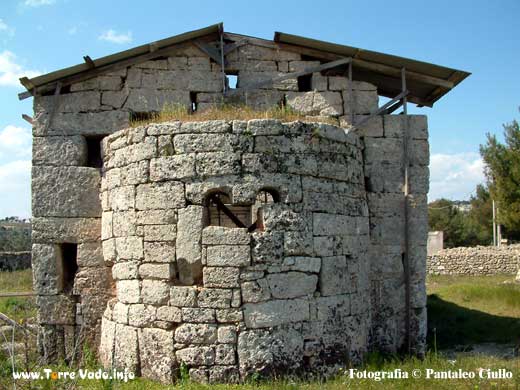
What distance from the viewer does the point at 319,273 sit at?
5.70 meters

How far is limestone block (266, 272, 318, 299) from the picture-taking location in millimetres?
5395

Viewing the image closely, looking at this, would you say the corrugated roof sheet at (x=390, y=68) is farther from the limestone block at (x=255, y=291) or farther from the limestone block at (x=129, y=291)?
the limestone block at (x=129, y=291)

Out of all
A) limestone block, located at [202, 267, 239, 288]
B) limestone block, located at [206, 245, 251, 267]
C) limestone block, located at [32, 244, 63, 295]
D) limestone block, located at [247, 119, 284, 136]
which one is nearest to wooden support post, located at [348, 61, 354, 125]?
limestone block, located at [247, 119, 284, 136]

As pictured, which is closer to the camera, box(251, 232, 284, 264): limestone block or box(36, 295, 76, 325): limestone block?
box(251, 232, 284, 264): limestone block

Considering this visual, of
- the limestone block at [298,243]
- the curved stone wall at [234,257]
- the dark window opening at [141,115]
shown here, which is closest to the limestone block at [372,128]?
the curved stone wall at [234,257]

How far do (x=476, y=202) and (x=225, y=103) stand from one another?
31021mm

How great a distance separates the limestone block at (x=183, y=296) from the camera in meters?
5.39

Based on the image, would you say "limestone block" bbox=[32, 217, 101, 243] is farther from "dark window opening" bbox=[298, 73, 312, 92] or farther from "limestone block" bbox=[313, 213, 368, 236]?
"dark window opening" bbox=[298, 73, 312, 92]

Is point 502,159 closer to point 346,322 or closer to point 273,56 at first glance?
point 273,56

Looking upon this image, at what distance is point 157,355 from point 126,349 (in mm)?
529

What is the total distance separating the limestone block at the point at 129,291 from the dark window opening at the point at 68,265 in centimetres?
151

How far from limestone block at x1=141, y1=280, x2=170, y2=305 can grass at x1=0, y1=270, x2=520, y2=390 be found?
2.93ft

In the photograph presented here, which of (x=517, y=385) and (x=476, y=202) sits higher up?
(x=476, y=202)

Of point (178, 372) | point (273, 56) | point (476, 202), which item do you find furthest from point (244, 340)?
point (476, 202)
